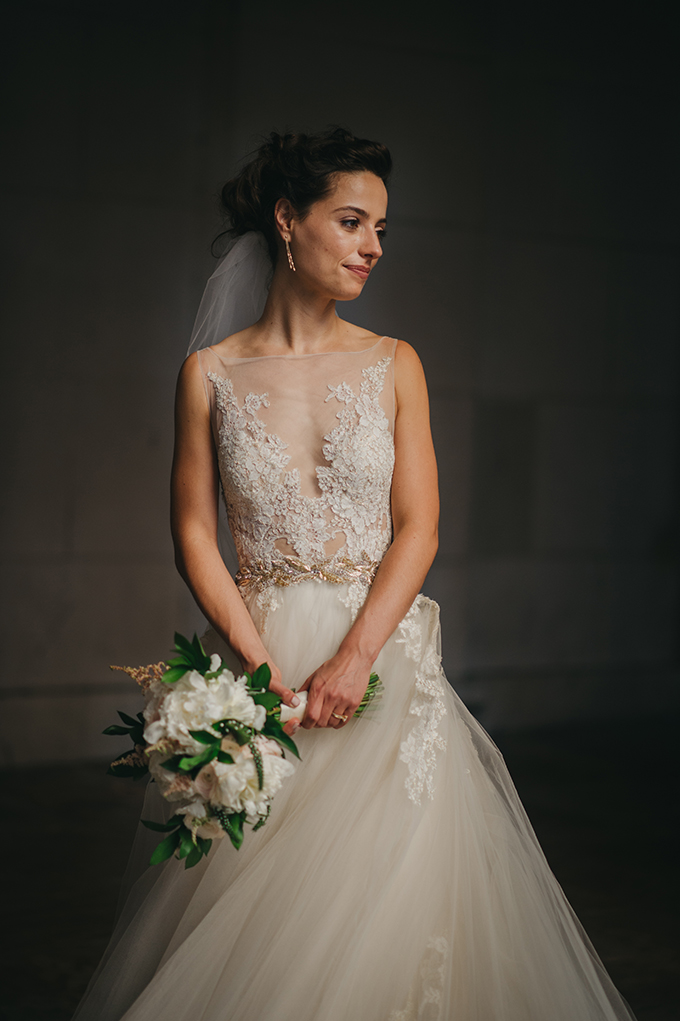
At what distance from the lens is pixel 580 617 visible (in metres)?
5.55

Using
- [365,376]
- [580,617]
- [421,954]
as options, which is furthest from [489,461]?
[421,954]

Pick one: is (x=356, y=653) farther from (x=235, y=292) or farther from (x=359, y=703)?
(x=235, y=292)

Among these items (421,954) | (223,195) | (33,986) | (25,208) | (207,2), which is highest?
(207,2)

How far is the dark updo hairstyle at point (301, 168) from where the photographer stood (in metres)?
1.99

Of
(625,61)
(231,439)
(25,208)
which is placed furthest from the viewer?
(625,61)

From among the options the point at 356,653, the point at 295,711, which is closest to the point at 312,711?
the point at 295,711

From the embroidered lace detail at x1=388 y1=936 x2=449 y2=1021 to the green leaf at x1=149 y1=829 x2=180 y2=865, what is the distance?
1.87ft

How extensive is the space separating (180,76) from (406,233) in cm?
138

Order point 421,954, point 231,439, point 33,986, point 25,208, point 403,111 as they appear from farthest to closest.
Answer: point 403,111 → point 25,208 → point 33,986 → point 231,439 → point 421,954

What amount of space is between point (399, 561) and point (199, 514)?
0.46 meters

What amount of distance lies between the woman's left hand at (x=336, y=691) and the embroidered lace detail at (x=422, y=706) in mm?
168

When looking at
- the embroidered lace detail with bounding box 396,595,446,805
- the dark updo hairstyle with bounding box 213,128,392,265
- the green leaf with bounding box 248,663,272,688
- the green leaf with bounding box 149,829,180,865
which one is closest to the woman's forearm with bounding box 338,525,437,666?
the embroidered lace detail with bounding box 396,595,446,805

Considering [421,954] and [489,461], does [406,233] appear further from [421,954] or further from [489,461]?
[421,954]

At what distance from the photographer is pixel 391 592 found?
198cm
